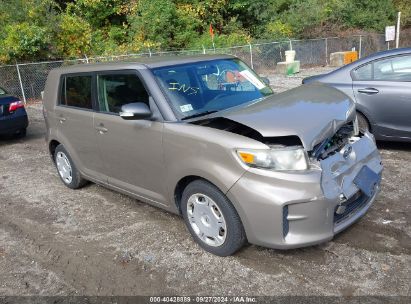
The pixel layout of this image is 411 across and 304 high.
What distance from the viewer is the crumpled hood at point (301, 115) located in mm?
3188

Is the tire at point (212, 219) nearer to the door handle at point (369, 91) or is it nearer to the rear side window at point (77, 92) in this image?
the rear side window at point (77, 92)

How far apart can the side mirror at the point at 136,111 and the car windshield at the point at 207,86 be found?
256 mm

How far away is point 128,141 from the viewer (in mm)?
4164

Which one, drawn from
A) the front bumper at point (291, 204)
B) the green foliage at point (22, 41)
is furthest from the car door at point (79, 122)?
the green foliage at point (22, 41)

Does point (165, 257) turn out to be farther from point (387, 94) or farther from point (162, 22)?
point (162, 22)

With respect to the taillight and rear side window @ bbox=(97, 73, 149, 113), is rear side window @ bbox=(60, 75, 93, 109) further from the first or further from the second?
the taillight

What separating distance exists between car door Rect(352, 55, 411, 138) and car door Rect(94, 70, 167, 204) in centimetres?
362

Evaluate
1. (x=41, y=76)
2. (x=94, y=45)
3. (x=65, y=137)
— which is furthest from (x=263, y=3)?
(x=65, y=137)

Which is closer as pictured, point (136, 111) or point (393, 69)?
point (136, 111)

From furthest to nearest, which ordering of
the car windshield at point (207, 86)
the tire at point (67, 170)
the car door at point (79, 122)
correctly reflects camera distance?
1. the tire at point (67, 170)
2. the car door at point (79, 122)
3. the car windshield at point (207, 86)

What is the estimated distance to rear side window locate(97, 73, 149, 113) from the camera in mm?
4035

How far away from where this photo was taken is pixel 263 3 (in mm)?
26562

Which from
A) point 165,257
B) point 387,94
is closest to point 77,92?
point 165,257

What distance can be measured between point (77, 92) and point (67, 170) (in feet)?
4.13
